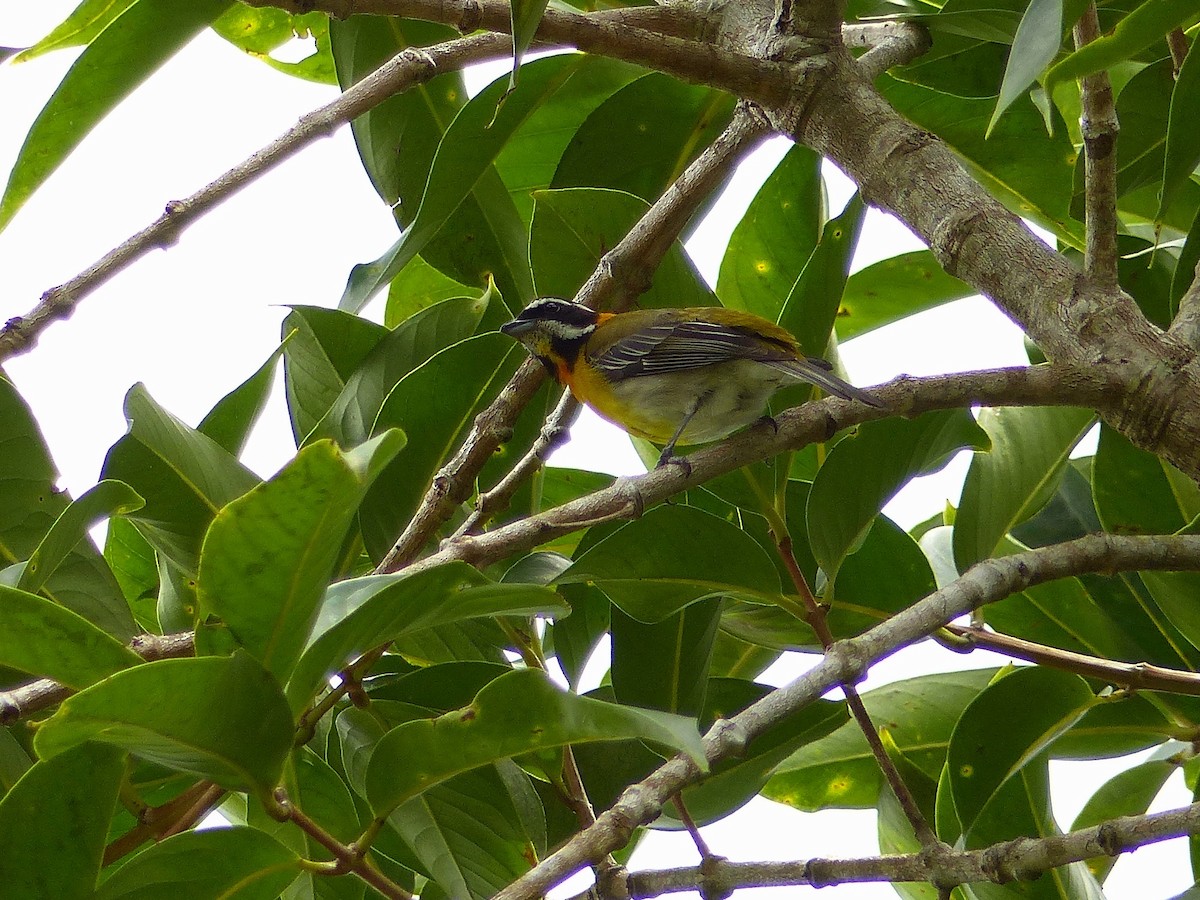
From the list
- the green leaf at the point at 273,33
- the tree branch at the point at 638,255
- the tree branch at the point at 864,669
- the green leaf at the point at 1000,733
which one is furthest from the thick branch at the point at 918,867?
the green leaf at the point at 273,33

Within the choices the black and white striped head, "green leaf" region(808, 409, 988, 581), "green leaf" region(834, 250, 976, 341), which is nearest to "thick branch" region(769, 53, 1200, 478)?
"green leaf" region(808, 409, 988, 581)

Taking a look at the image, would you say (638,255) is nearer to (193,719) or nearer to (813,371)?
(813,371)

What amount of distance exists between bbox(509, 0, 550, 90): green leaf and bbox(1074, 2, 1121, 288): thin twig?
0.72 metres

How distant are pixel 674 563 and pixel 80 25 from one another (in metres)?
2.00

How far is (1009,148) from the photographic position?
2627 millimetres

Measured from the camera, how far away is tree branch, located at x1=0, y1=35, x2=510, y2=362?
1727 millimetres

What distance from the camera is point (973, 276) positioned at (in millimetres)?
1617

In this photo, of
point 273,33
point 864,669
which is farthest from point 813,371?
point 273,33

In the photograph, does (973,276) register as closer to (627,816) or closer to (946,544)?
(627,816)

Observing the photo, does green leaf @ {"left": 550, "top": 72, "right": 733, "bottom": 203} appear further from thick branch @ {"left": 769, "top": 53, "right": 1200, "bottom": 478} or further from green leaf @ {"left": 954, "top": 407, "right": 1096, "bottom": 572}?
green leaf @ {"left": 954, "top": 407, "right": 1096, "bottom": 572}

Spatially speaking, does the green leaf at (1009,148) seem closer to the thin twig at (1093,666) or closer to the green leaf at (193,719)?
the thin twig at (1093,666)

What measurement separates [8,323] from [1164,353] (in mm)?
1634

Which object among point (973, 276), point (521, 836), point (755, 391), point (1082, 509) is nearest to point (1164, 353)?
point (973, 276)

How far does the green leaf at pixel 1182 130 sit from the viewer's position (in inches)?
66.6
